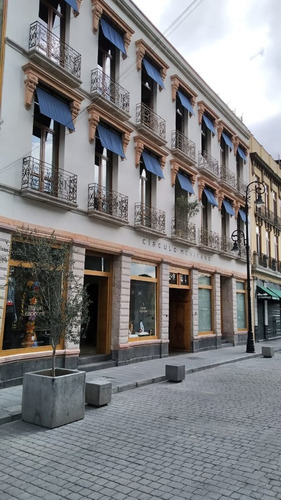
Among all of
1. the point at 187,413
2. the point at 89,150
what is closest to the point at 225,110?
the point at 89,150

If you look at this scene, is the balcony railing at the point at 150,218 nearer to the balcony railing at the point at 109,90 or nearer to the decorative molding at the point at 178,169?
the decorative molding at the point at 178,169

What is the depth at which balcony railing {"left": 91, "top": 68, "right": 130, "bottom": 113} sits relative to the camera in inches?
533

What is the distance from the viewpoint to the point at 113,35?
569 inches

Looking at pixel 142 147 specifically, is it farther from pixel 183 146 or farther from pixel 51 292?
pixel 51 292

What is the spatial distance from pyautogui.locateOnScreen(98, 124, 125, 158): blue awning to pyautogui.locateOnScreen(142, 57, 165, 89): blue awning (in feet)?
12.5

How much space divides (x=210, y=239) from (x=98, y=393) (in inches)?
559

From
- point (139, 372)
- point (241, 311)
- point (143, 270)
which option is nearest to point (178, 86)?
point (143, 270)

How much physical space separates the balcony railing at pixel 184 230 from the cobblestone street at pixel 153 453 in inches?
374

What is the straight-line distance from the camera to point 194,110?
20594 millimetres

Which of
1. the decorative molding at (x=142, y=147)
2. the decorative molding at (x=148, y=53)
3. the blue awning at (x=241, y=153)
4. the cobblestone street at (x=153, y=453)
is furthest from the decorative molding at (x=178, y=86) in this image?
the cobblestone street at (x=153, y=453)

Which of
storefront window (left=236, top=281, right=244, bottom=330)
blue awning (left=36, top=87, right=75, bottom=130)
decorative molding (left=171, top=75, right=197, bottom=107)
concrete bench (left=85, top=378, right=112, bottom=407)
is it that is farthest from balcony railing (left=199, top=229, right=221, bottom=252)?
concrete bench (left=85, top=378, right=112, bottom=407)

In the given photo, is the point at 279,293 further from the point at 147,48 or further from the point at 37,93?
the point at 37,93

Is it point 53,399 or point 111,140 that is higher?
point 111,140

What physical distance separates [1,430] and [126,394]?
3713mm
